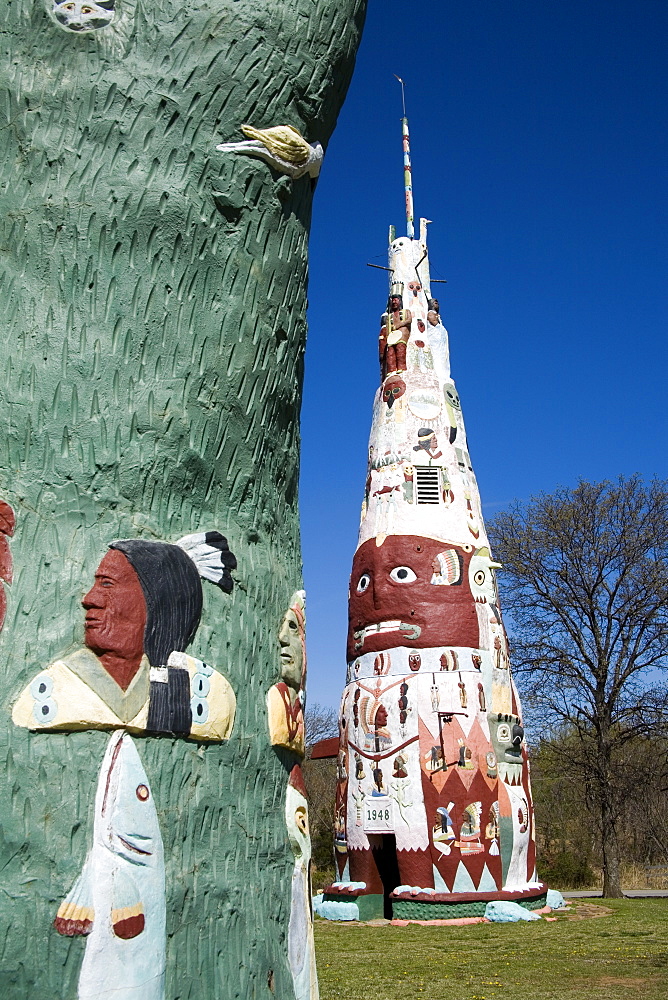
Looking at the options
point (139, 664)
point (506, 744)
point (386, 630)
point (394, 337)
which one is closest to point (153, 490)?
point (139, 664)

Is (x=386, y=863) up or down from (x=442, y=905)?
up

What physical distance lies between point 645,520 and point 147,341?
791 inches

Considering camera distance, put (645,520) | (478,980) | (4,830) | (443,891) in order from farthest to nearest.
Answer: (645,520) → (443,891) → (478,980) → (4,830)

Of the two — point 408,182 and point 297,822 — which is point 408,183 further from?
point 297,822

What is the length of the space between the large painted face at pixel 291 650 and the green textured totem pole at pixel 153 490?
0.01 metres

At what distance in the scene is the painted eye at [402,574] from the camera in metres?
15.4

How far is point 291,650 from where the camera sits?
318 centimetres

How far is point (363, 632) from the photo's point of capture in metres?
15.6

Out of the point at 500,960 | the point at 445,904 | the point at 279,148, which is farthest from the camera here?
the point at 445,904

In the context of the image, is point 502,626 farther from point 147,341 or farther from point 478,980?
point 147,341

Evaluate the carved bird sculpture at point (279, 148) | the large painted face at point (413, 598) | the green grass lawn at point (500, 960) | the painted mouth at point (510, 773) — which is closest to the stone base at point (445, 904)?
the green grass lawn at point (500, 960)

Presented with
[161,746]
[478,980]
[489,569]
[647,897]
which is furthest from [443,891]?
[161,746]

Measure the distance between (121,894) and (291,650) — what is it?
1004 mm

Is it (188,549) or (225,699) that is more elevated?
(188,549)
